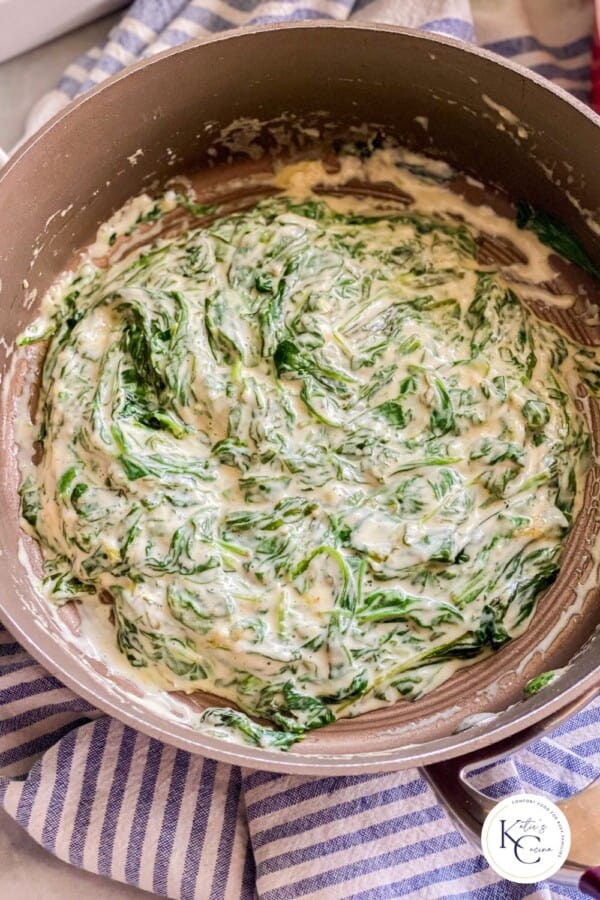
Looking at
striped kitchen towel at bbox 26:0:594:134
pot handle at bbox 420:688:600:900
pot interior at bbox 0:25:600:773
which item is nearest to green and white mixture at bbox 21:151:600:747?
pot interior at bbox 0:25:600:773

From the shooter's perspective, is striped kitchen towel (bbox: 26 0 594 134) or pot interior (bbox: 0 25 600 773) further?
striped kitchen towel (bbox: 26 0 594 134)

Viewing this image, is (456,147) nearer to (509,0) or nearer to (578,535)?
(509,0)

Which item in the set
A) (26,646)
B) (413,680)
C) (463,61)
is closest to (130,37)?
(463,61)

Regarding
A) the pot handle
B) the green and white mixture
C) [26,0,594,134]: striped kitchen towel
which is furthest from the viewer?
[26,0,594,134]: striped kitchen towel

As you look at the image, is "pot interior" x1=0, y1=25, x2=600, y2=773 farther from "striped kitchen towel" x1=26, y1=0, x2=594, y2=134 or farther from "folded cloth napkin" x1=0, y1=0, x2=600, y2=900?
"striped kitchen towel" x1=26, y1=0, x2=594, y2=134

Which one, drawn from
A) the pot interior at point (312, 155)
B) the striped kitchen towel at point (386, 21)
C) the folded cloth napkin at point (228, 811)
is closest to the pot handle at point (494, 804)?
the pot interior at point (312, 155)

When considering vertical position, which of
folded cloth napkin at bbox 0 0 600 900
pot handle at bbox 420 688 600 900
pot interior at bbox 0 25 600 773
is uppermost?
pot interior at bbox 0 25 600 773
